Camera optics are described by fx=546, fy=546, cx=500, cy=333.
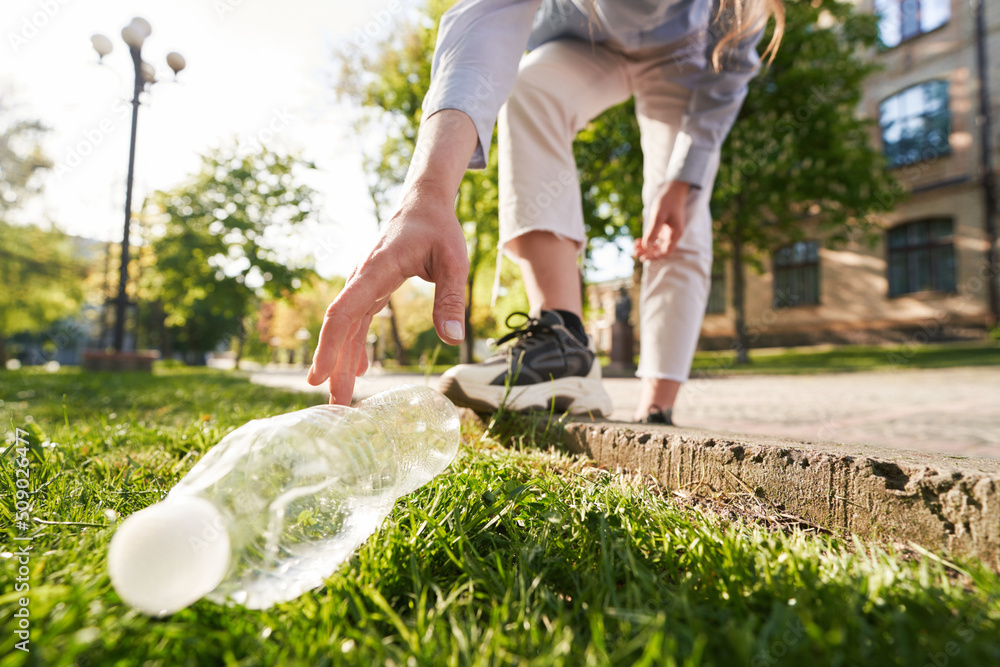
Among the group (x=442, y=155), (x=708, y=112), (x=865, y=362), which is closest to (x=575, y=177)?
(x=708, y=112)

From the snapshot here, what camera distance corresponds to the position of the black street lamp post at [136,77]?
419 inches

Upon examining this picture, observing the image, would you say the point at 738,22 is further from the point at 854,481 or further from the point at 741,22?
the point at 854,481

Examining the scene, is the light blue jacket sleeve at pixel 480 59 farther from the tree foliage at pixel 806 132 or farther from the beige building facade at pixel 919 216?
the beige building facade at pixel 919 216

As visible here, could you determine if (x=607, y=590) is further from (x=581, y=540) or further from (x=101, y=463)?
(x=101, y=463)

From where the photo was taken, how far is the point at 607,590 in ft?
2.83

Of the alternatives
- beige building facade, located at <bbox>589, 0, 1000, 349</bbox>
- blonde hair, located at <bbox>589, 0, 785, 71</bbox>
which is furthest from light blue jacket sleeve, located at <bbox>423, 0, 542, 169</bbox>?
beige building facade, located at <bbox>589, 0, 1000, 349</bbox>

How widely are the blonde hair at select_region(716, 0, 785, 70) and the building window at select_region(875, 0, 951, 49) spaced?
24.2 m

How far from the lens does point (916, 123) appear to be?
2150cm

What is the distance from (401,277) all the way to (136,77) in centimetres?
1316

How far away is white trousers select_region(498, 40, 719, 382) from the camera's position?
236 cm

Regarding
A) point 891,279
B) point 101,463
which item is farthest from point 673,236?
point 891,279

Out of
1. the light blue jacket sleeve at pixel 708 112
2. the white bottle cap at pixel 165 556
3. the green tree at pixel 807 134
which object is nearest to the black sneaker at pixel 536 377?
the light blue jacket sleeve at pixel 708 112

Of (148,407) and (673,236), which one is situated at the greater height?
(673,236)

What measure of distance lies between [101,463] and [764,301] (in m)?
26.8
